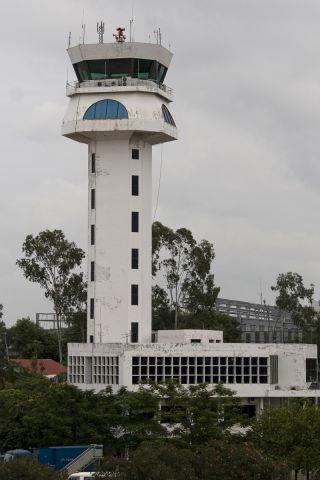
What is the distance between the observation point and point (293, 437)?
69.8 meters

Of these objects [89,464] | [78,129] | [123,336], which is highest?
[78,129]

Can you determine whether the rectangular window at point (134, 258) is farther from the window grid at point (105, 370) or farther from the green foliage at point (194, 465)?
the green foliage at point (194, 465)

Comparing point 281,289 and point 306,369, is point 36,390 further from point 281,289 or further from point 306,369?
point 281,289

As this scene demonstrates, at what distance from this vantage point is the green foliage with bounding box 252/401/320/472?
6906cm

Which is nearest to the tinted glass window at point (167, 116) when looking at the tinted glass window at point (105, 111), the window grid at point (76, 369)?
the tinted glass window at point (105, 111)

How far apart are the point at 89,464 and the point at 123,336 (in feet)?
79.0

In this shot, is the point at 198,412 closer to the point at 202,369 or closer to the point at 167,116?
the point at 202,369

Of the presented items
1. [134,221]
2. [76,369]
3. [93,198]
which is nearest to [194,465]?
[76,369]

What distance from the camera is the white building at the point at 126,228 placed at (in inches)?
3755

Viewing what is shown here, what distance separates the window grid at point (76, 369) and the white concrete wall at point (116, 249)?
236 cm

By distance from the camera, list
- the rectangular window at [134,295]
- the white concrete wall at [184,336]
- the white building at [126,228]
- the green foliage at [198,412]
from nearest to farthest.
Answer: the green foliage at [198,412]
the white building at [126,228]
the white concrete wall at [184,336]
the rectangular window at [134,295]

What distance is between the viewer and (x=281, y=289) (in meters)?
126

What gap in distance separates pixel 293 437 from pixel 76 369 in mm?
31876

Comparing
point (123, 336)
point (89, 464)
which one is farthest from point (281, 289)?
point (89, 464)
